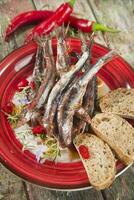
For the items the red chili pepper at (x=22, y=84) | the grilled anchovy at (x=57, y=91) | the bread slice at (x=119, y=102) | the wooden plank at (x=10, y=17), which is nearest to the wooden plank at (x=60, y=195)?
the grilled anchovy at (x=57, y=91)

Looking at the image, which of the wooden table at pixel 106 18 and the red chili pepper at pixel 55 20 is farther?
the red chili pepper at pixel 55 20

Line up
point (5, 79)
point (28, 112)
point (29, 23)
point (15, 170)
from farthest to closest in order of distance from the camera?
1. point (29, 23)
2. point (5, 79)
3. point (28, 112)
4. point (15, 170)

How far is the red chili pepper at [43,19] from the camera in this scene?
2.85 meters

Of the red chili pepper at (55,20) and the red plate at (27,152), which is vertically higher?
the red chili pepper at (55,20)

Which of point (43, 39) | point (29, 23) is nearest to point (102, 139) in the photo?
point (43, 39)

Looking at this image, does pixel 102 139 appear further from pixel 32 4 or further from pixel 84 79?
pixel 32 4

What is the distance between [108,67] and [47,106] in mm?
494

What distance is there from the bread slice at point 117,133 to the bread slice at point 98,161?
35mm

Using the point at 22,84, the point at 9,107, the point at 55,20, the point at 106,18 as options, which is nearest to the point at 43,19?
the point at 55,20

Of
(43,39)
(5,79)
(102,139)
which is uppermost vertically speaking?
(43,39)

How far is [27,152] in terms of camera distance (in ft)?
6.97

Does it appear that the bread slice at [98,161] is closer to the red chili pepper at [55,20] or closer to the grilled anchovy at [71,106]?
the grilled anchovy at [71,106]

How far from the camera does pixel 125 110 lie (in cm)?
221

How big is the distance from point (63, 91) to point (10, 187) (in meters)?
0.55
